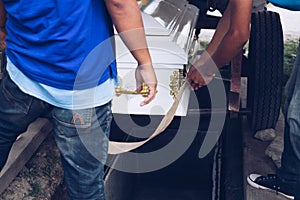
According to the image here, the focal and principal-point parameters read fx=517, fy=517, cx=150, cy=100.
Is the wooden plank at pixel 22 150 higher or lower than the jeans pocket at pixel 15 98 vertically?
lower

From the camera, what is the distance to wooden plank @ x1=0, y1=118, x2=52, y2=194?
2.57 meters

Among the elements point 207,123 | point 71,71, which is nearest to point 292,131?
point 71,71

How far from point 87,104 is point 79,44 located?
0.24m

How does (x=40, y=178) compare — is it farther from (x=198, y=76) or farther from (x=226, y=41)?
(x=226, y=41)

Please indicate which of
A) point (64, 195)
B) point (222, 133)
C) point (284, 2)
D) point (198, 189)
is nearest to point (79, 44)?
point (284, 2)

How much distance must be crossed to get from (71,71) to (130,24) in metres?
0.26

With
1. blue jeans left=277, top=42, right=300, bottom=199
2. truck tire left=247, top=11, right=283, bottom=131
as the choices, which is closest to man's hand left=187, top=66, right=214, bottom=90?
blue jeans left=277, top=42, right=300, bottom=199

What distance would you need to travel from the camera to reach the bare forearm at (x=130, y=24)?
1734 mm

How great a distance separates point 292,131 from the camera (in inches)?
86.7

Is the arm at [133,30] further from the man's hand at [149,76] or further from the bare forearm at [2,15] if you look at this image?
the bare forearm at [2,15]

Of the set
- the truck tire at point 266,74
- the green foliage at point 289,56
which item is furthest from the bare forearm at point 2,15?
the green foliage at point 289,56

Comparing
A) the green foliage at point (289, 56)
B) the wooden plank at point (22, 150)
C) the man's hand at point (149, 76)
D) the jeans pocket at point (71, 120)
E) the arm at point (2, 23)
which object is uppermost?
the arm at point (2, 23)

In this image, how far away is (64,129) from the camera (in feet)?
6.32

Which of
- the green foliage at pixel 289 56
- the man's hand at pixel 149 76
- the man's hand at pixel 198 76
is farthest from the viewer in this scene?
the green foliage at pixel 289 56
